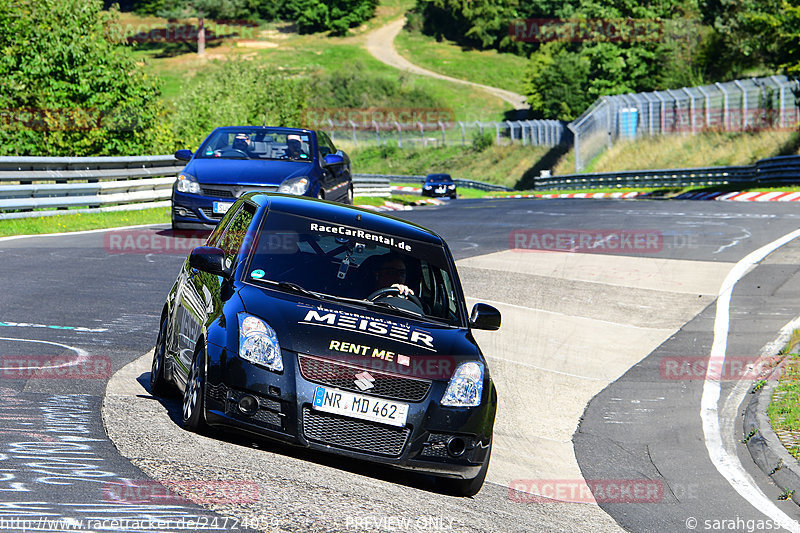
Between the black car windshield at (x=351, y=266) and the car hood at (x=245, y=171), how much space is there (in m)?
8.56

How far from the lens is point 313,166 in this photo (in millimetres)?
16703

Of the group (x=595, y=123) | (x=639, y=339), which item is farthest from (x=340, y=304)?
(x=595, y=123)

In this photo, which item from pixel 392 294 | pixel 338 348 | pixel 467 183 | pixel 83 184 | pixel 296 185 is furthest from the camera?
pixel 467 183

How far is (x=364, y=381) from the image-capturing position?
6.26 metres

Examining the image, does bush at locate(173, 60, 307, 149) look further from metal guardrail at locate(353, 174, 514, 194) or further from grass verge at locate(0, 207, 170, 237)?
grass verge at locate(0, 207, 170, 237)

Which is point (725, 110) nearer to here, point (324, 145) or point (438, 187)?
point (438, 187)

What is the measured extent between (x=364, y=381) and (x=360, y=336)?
329mm

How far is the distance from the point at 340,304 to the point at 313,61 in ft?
392

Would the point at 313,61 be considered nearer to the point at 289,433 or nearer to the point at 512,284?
the point at 512,284

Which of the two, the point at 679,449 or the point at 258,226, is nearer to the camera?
the point at 258,226

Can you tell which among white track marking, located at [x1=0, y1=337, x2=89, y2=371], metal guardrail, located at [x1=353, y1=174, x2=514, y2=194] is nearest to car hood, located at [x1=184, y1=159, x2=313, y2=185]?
white track marking, located at [x1=0, y1=337, x2=89, y2=371]

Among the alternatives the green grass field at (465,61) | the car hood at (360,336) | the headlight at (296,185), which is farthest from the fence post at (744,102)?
the green grass field at (465,61)

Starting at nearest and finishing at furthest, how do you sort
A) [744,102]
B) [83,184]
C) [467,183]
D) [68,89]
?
[83,184], [68,89], [744,102], [467,183]

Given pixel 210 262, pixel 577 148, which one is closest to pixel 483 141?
pixel 577 148
